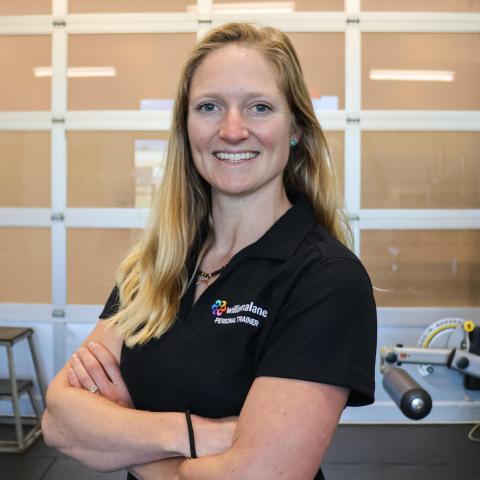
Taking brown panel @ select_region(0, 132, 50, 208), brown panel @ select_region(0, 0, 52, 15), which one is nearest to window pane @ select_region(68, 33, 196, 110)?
brown panel @ select_region(0, 0, 52, 15)

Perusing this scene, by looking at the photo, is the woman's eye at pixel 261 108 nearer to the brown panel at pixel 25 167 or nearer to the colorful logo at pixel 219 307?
the colorful logo at pixel 219 307

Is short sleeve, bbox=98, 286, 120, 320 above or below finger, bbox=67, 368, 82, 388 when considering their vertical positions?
above

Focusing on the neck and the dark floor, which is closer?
the neck

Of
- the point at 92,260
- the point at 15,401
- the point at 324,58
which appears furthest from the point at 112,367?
the point at 324,58

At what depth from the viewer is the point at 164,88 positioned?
3.95 m

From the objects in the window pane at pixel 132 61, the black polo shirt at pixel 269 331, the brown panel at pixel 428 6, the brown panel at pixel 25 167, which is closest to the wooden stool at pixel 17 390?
the brown panel at pixel 25 167

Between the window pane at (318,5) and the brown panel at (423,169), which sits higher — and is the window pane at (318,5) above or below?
above

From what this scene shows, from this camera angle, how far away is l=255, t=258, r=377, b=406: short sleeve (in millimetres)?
958

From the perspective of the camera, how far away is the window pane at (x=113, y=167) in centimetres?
397

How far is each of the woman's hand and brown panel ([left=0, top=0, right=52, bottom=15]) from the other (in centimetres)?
338

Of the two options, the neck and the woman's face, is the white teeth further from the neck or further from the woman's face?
the neck

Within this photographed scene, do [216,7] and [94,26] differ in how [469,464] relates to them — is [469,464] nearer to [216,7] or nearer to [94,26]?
[216,7]

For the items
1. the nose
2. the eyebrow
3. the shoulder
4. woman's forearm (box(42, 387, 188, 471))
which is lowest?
woman's forearm (box(42, 387, 188, 471))

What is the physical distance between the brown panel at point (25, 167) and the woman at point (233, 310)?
9.20 ft
